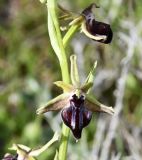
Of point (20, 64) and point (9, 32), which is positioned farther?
point (9, 32)

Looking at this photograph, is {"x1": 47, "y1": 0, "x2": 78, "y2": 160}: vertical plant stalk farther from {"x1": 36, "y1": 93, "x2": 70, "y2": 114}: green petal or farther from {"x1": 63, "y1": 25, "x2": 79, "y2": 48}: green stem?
{"x1": 36, "y1": 93, "x2": 70, "y2": 114}: green petal

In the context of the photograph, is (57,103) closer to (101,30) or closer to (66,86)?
(66,86)

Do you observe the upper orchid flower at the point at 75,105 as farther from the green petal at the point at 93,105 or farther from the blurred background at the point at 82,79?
the blurred background at the point at 82,79

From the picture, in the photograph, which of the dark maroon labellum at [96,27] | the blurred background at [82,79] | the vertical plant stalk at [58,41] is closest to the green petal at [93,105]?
the vertical plant stalk at [58,41]

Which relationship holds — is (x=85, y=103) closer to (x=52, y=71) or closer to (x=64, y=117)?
(x=64, y=117)

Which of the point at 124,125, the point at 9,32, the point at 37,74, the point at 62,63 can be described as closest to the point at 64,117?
the point at 62,63

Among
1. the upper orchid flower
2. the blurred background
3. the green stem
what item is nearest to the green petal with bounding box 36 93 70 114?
the upper orchid flower
